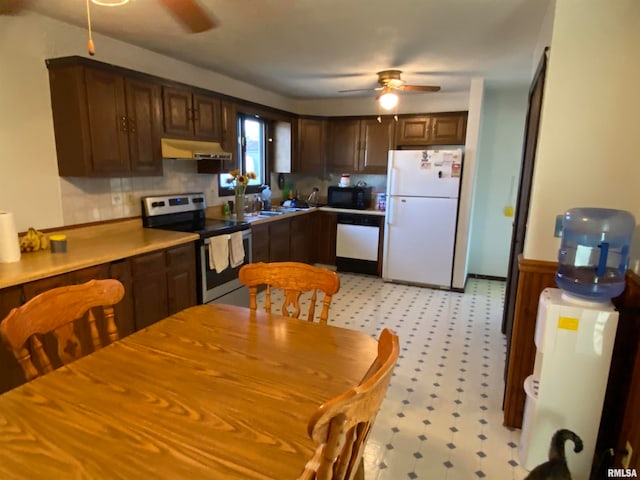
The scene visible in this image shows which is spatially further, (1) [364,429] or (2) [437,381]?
(2) [437,381]

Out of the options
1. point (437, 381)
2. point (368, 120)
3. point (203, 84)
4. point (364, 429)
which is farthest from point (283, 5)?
point (368, 120)

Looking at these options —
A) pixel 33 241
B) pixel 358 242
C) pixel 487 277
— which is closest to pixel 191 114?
pixel 33 241

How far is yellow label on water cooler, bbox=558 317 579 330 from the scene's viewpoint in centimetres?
169

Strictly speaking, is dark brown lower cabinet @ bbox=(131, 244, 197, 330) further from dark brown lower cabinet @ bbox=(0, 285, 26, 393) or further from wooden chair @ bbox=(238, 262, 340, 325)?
wooden chair @ bbox=(238, 262, 340, 325)

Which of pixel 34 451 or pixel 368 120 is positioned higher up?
pixel 368 120

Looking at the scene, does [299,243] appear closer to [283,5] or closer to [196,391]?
[283,5]

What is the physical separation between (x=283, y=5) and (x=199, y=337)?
1.96m

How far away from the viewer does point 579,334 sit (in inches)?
66.6

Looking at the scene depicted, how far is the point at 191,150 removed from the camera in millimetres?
3346

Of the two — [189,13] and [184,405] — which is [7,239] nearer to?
[189,13]

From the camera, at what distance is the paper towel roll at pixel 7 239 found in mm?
2152

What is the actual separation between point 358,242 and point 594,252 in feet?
11.0

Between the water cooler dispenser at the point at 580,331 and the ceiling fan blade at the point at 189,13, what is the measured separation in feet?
6.45

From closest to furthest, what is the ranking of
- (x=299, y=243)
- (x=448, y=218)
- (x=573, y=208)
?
(x=573, y=208) → (x=448, y=218) → (x=299, y=243)
